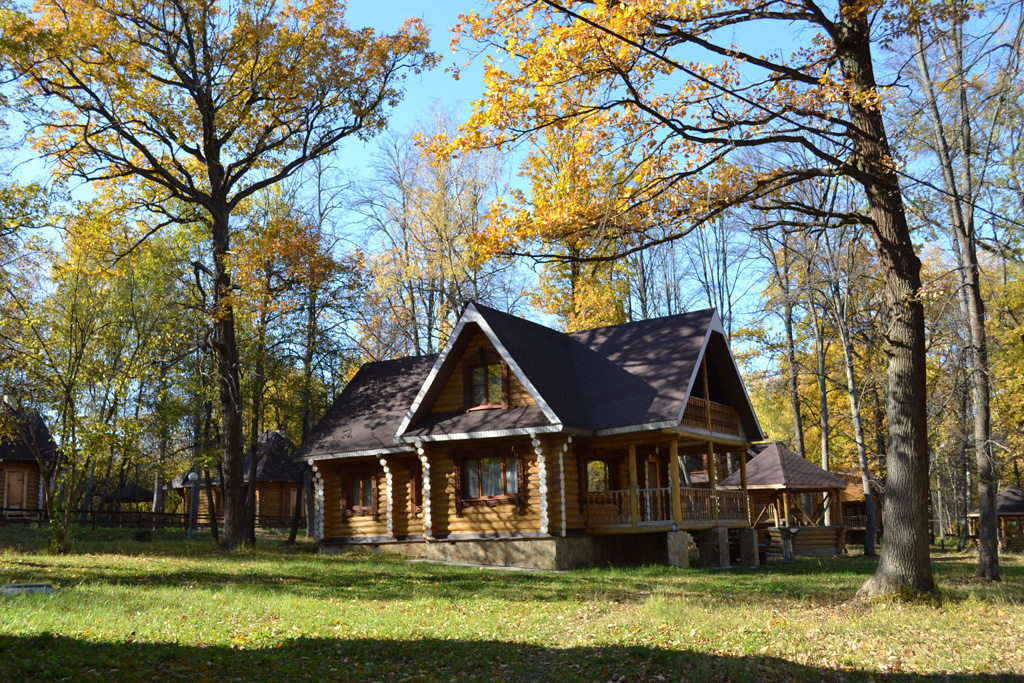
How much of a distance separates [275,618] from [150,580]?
5.37m

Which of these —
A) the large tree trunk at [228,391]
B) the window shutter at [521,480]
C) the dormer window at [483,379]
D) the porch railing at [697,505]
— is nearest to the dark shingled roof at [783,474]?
the porch railing at [697,505]

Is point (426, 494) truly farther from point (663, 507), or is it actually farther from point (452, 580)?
point (663, 507)

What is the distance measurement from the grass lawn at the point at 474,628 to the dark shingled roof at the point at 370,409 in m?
8.45

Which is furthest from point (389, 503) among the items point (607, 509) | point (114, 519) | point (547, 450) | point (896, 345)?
point (114, 519)

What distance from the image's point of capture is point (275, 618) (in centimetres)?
1208

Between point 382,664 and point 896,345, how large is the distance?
1027 cm

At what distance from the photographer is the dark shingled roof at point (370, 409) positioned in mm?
27156

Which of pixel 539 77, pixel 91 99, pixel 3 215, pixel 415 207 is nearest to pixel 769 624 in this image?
pixel 539 77

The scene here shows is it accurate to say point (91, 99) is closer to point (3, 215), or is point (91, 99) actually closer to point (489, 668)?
point (3, 215)

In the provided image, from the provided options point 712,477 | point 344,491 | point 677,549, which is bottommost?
point 677,549

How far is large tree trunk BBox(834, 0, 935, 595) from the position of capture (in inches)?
542

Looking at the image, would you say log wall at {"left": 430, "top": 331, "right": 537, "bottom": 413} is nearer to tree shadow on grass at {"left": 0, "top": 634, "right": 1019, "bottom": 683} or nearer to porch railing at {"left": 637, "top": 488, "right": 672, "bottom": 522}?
porch railing at {"left": 637, "top": 488, "right": 672, "bottom": 522}

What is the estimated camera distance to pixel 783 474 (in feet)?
103

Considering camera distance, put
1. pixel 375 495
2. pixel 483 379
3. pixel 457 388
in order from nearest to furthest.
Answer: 1. pixel 483 379
2. pixel 457 388
3. pixel 375 495
